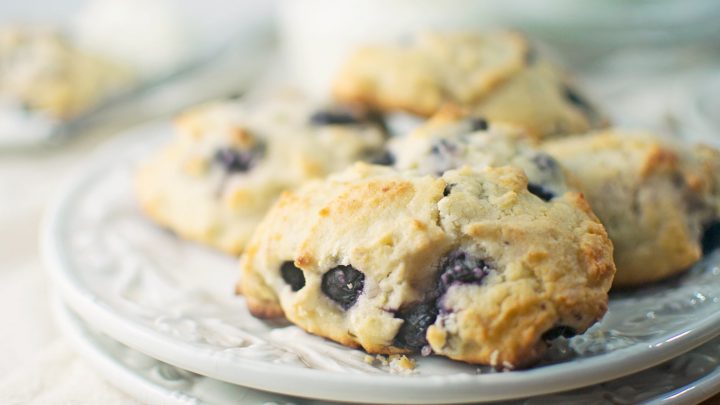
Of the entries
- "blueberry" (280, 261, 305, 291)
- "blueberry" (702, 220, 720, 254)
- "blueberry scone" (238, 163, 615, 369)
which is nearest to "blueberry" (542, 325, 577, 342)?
"blueberry scone" (238, 163, 615, 369)

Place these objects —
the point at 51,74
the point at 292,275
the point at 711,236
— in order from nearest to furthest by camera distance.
→ the point at 292,275 < the point at 711,236 < the point at 51,74

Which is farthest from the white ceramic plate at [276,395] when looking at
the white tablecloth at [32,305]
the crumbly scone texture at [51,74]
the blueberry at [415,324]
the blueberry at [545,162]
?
the crumbly scone texture at [51,74]

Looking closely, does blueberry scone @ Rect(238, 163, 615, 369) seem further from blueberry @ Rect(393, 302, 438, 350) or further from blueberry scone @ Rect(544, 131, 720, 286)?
blueberry scone @ Rect(544, 131, 720, 286)

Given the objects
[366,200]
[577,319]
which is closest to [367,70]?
[366,200]

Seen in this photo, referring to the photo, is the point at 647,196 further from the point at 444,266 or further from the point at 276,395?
the point at 276,395

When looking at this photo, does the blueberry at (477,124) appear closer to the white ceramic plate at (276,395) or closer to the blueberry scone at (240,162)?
the blueberry scone at (240,162)

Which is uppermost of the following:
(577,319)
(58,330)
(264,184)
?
(577,319)

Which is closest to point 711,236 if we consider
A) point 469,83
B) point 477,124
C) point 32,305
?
point 477,124

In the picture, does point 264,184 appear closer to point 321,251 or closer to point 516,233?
point 321,251
